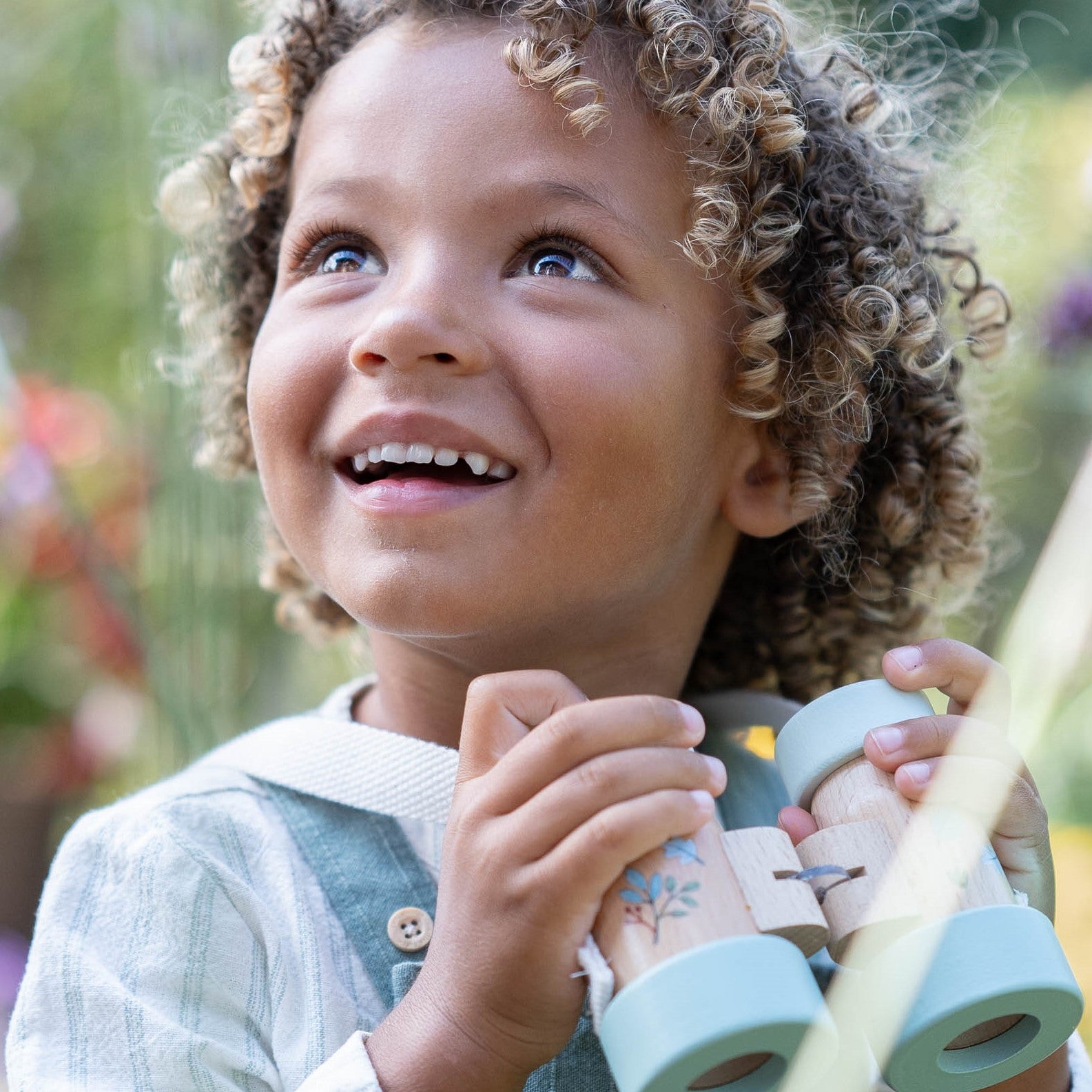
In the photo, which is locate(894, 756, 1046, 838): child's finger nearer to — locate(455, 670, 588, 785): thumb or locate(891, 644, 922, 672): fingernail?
locate(891, 644, 922, 672): fingernail

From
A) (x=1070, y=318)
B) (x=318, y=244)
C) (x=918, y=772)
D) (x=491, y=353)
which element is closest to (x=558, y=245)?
(x=491, y=353)

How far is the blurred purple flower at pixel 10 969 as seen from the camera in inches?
79.1

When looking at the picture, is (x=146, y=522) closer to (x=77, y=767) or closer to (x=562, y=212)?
(x=77, y=767)

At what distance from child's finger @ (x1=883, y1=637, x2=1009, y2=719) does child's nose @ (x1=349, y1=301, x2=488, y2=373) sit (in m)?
0.38

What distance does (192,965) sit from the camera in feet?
3.04

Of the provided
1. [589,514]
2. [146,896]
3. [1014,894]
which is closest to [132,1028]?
[146,896]

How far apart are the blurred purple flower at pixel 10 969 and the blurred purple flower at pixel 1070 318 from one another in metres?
1.89

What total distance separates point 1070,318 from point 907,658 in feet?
4.37

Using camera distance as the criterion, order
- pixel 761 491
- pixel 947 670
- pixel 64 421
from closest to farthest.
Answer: pixel 947 670 < pixel 761 491 < pixel 64 421

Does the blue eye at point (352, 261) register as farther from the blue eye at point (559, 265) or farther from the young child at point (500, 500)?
the blue eye at point (559, 265)

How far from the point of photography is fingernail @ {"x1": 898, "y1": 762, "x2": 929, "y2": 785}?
85 centimetres

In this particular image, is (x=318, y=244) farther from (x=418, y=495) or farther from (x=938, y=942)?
(x=938, y=942)

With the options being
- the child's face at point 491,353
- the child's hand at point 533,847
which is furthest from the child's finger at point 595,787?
the child's face at point 491,353

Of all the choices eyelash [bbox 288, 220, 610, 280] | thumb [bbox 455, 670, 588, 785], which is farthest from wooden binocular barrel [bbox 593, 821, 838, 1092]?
eyelash [bbox 288, 220, 610, 280]
